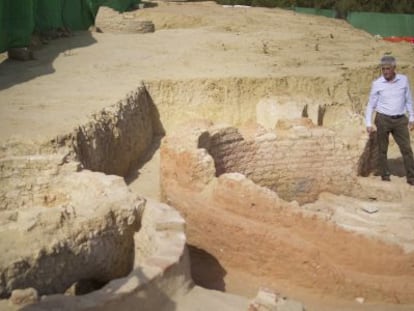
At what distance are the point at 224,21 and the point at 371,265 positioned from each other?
42.0 feet

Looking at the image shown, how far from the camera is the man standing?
7551 mm

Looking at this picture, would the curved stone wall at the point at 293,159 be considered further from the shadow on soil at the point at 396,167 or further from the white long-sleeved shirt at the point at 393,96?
the shadow on soil at the point at 396,167

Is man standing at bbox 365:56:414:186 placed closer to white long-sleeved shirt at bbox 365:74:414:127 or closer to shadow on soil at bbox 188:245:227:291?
white long-sleeved shirt at bbox 365:74:414:127

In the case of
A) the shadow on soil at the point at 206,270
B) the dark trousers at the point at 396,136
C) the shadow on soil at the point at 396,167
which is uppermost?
the dark trousers at the point at 396,136

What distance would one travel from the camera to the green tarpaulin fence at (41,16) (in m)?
10.5

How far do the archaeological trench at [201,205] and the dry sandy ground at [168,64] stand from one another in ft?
0.74

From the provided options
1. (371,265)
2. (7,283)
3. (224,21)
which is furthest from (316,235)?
(224,21)

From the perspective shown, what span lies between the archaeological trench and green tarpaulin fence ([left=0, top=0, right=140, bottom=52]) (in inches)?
115

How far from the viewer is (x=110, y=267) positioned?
463cm

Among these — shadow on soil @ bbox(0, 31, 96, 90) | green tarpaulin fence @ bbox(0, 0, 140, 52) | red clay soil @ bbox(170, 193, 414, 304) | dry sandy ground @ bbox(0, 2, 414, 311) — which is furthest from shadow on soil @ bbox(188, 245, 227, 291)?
green tarpaulin fence @ bbox(0, 0, 140, 52)

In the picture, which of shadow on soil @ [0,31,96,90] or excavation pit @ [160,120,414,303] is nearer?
excavation pit @ [160,120,414,303]

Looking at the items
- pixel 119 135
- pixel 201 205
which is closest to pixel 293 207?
pixel 201 205

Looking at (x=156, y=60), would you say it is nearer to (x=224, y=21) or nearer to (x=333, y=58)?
(x=333, y=58)

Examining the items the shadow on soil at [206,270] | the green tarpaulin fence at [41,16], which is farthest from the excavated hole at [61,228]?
the green tarpaulin fence at [41,16]
